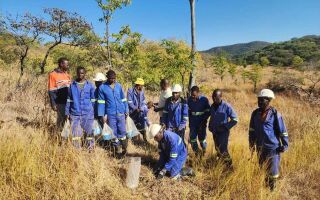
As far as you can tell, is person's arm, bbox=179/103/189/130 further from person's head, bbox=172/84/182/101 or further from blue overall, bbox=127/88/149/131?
blue overall, bbox=127/88/149/131

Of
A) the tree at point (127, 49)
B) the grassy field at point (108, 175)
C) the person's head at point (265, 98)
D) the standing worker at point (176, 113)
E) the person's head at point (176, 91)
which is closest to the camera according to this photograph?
the grassy field at point (108, 175)

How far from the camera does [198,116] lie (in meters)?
6.75

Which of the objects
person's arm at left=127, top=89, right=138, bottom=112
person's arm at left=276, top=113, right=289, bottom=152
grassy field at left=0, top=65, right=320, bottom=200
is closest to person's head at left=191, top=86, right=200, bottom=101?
grassy field at left=0, top=65, right=320, bottom=200

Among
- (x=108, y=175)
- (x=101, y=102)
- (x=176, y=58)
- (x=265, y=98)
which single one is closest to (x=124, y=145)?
(x=101, y=102)

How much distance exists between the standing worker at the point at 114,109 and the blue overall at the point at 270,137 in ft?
8.47

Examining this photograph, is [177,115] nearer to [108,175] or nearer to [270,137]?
[270,137]

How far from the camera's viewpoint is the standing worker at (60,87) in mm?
6328

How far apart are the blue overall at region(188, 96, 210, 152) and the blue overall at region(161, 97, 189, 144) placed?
0.83 feet

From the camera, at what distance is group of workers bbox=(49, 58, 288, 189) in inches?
215

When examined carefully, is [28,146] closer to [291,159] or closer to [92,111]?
[92,111]

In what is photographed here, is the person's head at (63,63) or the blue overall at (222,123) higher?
the person's head at (63,63)

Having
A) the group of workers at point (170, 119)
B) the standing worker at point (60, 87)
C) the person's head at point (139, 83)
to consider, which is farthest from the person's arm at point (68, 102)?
the person's head at point (139, 83)

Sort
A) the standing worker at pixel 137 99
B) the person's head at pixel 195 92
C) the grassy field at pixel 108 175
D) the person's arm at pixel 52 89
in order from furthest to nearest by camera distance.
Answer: the standing worker at pixel 137 99 → the person's head at pixel 195 92 → the person's arm at pixel 52 89 → the grassy field at pixel 108 175

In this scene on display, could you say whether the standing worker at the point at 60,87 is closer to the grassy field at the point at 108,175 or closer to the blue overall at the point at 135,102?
the grassy field at the point at 108,175
